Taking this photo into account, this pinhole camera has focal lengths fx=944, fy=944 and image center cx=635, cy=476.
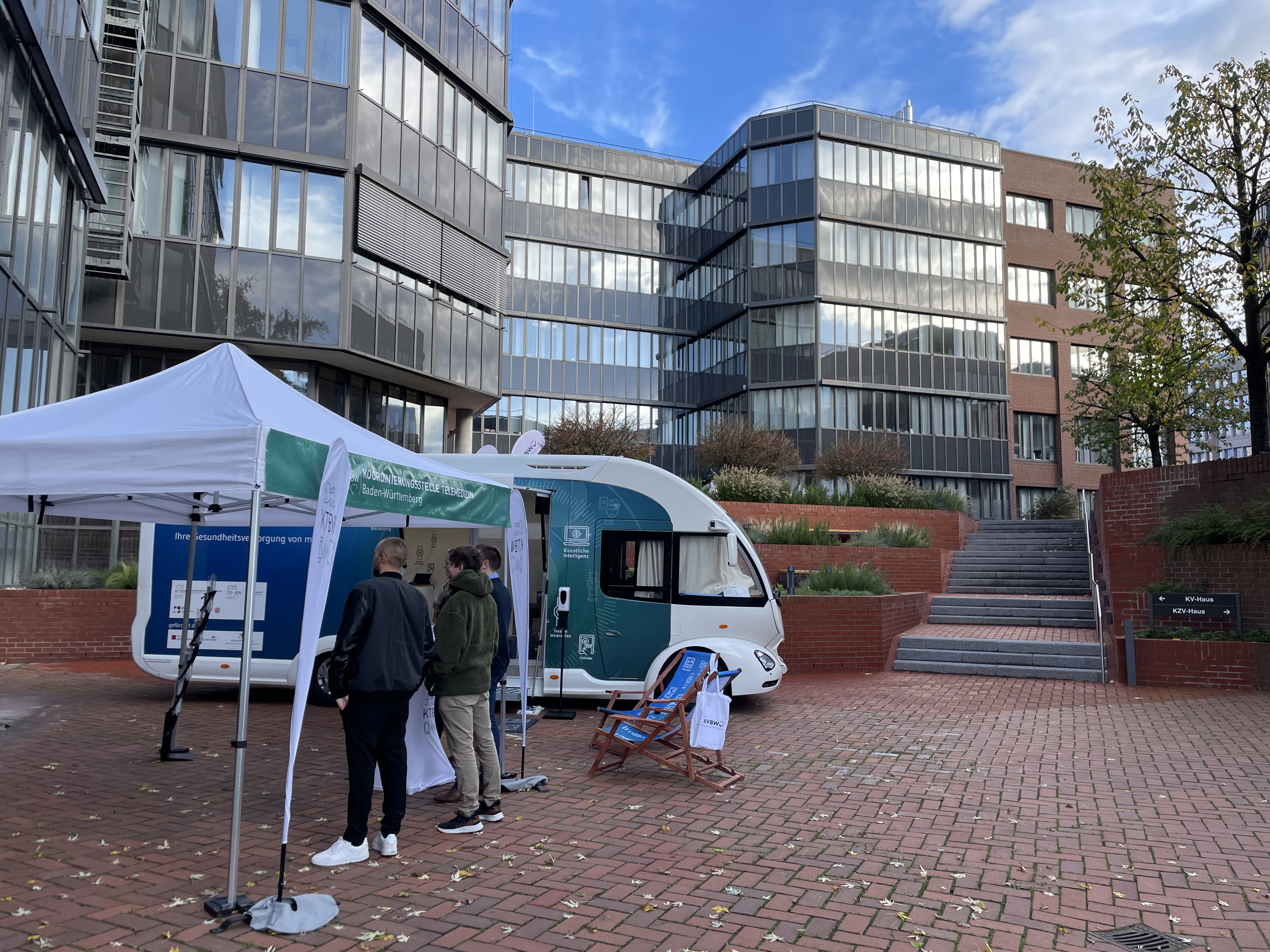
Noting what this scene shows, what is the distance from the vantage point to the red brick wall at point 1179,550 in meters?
12.9

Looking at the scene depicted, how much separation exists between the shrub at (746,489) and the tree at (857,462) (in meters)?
5.69

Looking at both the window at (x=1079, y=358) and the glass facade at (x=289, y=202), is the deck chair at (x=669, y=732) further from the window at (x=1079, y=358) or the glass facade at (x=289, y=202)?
the window at (x=1079, y=358)

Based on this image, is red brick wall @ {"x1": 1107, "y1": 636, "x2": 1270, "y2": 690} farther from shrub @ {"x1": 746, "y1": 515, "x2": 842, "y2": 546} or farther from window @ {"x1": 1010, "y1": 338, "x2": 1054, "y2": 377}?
window @ {"x1": 1010, "y1": 338, "x2": 1054, "y2": 377}

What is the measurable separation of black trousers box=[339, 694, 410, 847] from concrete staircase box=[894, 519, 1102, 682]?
10.7m

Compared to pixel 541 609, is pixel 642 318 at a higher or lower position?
higher

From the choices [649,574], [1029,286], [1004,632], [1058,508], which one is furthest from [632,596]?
[1029,286]

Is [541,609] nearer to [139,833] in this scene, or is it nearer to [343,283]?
[139,833]

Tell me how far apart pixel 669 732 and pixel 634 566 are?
3015 millimetres

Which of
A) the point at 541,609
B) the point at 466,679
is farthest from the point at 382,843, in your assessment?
the point at 541,609

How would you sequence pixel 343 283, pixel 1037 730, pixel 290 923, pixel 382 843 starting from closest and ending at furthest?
pixel 290 923 < pixel 382 843 < pixel 1037 730 < pixel 343 283

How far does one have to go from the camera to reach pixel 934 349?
39125 mm

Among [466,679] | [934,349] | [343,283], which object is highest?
[934,349]

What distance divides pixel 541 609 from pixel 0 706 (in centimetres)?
584

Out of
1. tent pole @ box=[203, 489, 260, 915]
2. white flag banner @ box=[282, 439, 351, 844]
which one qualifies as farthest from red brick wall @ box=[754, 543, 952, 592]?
tent pole @ box=[203, 489, 260, 915]
